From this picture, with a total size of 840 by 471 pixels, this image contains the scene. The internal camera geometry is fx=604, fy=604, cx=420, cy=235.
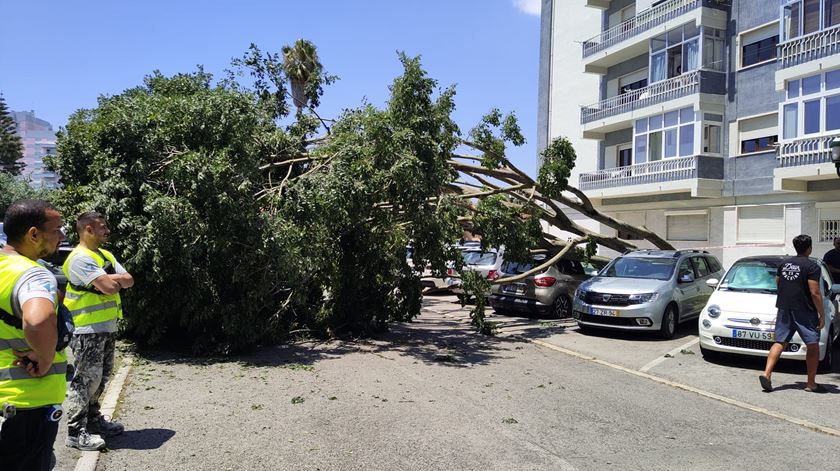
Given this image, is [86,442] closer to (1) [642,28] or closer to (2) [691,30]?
(2) [691,30]

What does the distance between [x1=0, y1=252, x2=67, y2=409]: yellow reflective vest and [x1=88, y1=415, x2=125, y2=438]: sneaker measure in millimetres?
2600

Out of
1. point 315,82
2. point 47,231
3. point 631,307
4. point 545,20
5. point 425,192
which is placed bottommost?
point 631,307

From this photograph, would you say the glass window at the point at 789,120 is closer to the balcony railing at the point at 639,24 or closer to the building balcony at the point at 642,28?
the building balcony at the point at 642,28

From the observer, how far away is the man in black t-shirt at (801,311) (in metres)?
7.49

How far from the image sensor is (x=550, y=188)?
13711mm

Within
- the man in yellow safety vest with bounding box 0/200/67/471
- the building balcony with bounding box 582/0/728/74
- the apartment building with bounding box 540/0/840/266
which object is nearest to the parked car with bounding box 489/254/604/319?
the apartment building with bounding box 540/0/840/266

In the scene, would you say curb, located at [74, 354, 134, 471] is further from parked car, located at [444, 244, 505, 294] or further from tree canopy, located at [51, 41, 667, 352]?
parked car, located at [444, 244, 505, 294]

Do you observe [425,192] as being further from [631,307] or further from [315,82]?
[315,82]

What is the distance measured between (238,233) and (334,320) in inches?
112

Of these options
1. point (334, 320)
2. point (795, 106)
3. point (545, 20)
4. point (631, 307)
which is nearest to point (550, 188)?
point (631, 307)

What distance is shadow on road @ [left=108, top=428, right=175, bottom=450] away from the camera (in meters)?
5.19

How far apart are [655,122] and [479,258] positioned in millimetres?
12420

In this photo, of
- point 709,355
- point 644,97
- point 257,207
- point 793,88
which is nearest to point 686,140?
point 644,97

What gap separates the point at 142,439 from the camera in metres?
5.38
